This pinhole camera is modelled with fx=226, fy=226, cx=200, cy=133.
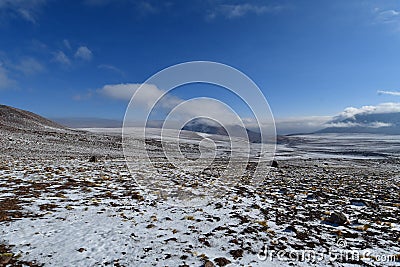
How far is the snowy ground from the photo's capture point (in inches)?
235

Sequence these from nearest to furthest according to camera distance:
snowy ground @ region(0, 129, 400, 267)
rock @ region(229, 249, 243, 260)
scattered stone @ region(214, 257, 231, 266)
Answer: scattered stone @ region(214, 257, 231, 266) < snowy ground @ region(0, 129, 400, 267) < rock @ region(229, 249, 243, 260)

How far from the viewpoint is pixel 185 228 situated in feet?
25.6

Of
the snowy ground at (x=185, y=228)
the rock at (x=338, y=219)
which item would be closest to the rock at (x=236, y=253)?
the snowy ground at (x=185, y=228)

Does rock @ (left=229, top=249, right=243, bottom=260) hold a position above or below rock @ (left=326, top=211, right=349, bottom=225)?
above

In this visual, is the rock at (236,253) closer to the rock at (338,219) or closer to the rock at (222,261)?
the rock at (222,261)

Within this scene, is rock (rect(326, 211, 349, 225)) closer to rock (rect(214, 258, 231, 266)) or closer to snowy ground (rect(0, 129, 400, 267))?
snowy ground (rect(0, 129, 400, 267))

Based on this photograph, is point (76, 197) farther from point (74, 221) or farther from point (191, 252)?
point (191, 252)

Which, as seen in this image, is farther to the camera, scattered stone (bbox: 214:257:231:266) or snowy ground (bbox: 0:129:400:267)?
snowy ground (bbox: 0:129:400:267)

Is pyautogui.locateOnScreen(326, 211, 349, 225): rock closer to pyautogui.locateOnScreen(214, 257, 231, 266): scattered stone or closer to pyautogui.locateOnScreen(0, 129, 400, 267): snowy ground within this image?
pyautogui.locateOnScreen(0, 129, 400, 267): snowy ground

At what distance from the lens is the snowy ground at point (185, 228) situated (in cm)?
597

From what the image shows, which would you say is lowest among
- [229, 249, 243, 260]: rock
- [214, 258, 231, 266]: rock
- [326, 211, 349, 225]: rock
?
[326, 211, 349, 225]: rock

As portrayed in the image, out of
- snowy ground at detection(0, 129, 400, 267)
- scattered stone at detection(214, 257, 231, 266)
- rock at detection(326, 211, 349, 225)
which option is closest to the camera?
scattered stone at detection(214, 257, 231, 266)

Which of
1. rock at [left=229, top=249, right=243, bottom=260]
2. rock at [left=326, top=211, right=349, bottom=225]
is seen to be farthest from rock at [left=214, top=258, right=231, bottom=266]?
rock at [left=326, top=211, right=349, bottom=225]

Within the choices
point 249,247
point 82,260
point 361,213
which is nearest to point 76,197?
point 82,260
